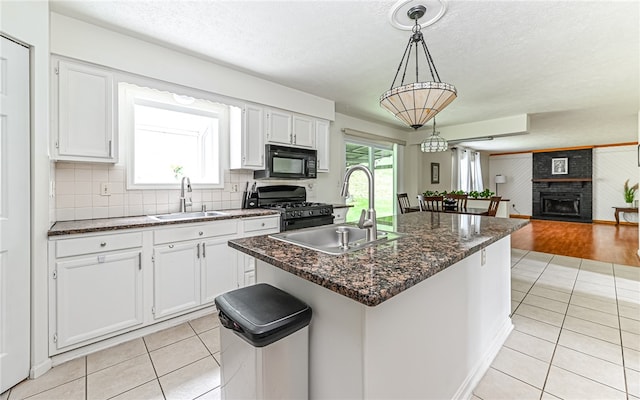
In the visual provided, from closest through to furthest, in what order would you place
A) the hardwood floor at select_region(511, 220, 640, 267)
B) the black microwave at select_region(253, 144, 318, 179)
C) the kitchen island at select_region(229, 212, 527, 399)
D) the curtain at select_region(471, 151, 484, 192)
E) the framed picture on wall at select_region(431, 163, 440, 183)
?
the kitchen island at select_region(229, 212, 527, 399) < the black microwave at select_region(253, 144, 318, 179) < the hardwood floor at select_region(511, 220, 640, 267) < the framed picture on wall at select_region(431, 163, 440, 183) < the curtain at select_region(471, 151, 484, 192)

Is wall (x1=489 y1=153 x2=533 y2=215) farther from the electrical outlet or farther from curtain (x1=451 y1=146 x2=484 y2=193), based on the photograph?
the electrical outlet

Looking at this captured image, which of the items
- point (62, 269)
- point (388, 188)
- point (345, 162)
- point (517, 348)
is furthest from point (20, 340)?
point (388, 188)

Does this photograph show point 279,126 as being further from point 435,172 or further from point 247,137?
point 435,172

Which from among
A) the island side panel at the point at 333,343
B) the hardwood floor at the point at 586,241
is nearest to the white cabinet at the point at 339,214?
the island side panel at the point at 333,343

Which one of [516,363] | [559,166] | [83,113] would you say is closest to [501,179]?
[559,166]

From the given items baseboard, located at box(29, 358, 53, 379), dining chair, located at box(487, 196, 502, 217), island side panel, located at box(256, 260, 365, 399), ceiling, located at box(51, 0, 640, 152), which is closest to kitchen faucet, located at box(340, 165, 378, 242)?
island side panel, located at box(256, 260, 365, 399)

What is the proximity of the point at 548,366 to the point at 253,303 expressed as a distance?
6.67 feet

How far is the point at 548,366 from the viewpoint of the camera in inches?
73.3

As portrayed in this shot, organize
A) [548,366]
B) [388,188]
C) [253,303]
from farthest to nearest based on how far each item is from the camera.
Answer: [388,188]
[548,366]
[253,303]

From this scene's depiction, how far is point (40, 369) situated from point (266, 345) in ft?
5.92

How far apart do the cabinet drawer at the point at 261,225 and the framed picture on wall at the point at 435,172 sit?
4.86 meters

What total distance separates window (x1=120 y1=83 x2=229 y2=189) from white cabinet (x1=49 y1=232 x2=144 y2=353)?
2.71 ft

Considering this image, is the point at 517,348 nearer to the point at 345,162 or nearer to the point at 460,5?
the point at 460,5

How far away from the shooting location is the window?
2708 millimetres
